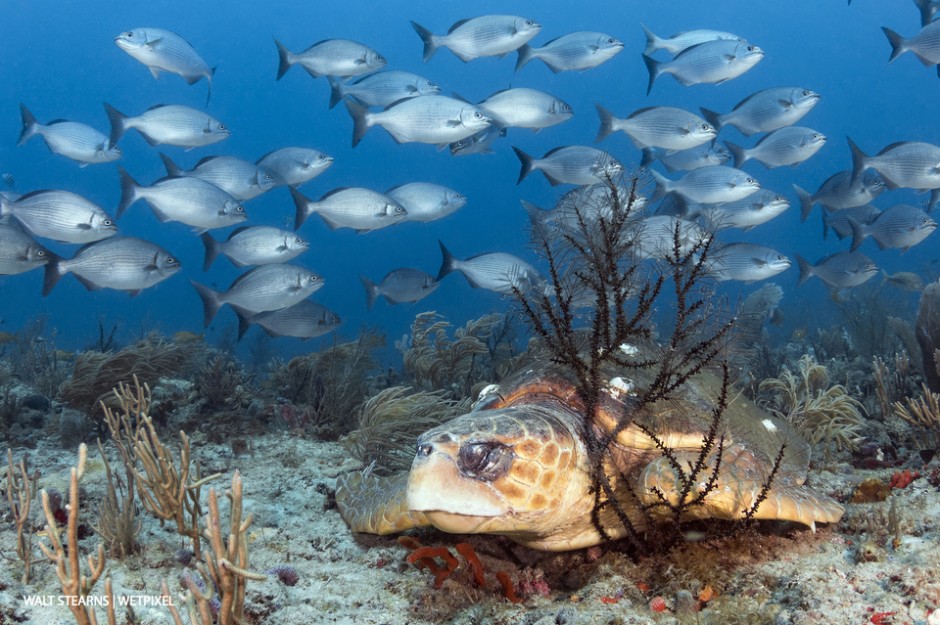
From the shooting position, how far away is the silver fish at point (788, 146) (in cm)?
740

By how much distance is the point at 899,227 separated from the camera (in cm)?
739

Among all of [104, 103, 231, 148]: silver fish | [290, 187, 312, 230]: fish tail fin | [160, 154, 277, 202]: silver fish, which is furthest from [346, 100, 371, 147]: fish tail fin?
[104, 103, 231, 148]: silver fish

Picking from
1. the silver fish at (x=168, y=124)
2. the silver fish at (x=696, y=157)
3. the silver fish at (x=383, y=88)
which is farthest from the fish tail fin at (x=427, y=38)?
the silver fish at (x=696, y=157)

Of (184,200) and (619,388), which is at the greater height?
(619,388)

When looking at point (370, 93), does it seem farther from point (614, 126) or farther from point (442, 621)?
point (442, 621)

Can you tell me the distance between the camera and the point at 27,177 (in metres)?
75.8

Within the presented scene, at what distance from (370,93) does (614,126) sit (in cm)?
350

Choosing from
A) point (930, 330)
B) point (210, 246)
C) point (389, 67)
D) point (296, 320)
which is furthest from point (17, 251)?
point (389, 67)

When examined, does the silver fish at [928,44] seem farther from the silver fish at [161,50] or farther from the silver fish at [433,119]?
the silver fish at [161,50]

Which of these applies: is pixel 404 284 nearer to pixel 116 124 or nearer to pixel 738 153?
pixel 116 124

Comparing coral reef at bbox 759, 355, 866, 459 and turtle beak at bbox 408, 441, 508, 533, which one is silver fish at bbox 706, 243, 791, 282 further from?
turtle beak at bbox 408, 441, 508, 533

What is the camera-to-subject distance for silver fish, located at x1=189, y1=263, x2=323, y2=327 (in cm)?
639

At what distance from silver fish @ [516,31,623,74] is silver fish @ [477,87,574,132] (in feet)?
2.05

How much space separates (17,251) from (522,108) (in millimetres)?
6007
